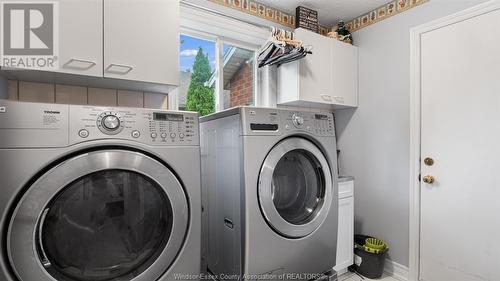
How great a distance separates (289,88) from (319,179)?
1.00m

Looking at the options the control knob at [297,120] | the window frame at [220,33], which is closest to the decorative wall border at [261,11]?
the window frame at [220,33]

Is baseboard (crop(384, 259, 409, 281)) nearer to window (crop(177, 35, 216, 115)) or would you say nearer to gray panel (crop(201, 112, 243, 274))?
gray panel (crop(201, 112, 243, 274))

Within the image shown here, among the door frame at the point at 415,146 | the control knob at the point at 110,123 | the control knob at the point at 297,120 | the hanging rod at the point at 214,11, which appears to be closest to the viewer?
the control knob at the point at 110,123

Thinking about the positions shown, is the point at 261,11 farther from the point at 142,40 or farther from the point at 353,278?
the point at 353,278

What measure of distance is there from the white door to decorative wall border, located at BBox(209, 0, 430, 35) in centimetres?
37

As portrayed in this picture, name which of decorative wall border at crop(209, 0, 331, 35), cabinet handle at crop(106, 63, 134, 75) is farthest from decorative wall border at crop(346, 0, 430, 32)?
cabinet handle at crop(106, 63, 134, 75)

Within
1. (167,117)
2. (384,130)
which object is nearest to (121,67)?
(167,117)

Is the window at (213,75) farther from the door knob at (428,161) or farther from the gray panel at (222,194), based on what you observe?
the door knob at (428,161)

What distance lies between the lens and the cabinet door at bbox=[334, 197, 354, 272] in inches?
82.2

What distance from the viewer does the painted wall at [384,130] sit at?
7.13 feet

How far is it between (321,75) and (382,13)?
31.9 inches

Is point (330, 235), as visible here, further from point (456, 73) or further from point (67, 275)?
point (456, 73)

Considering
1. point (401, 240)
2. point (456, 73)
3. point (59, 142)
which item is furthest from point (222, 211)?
point (456, 73)

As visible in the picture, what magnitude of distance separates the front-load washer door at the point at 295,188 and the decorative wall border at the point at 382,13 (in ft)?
5.32
